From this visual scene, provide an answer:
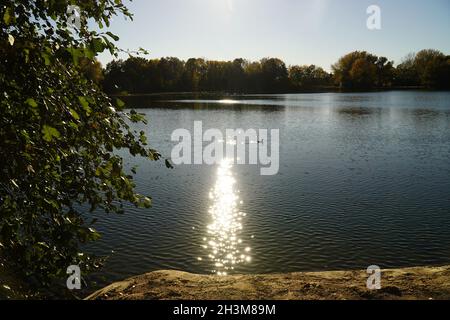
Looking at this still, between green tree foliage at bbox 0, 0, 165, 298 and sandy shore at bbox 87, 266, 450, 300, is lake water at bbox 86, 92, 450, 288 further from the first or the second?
green tree foliage at bbox 0, 0, 165, 298

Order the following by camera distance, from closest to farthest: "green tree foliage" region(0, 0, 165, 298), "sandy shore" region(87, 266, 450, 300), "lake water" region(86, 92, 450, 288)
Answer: "green tree foliage" region(0, 0, 165, 298) < "sandy shore" region(87, 266, 450, 300) < "lake water" region(86, 92, 450, 288)

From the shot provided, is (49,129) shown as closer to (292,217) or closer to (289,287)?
(289,287)

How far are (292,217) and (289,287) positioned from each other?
1087cm

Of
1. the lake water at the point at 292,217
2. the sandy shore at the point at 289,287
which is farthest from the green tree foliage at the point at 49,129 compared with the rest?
the lake water at the point at 292,217

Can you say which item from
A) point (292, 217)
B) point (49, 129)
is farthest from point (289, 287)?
point (292, 217)

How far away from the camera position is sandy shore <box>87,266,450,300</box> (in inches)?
410

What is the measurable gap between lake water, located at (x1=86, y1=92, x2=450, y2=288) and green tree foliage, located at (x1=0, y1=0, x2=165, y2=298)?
946 cm

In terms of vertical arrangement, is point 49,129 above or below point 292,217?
above

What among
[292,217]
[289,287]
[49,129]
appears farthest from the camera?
[292,217]

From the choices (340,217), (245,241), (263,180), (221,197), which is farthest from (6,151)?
→ (263,180)

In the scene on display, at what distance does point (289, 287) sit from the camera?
11.4 metres

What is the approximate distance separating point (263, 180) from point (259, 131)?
27884mm

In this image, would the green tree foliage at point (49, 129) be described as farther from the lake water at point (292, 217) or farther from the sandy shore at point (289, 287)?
the lake water at point (292, 217)

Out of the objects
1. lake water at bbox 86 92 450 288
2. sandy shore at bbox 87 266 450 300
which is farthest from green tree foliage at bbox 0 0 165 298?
lake water at bbox 86 92 450 288
